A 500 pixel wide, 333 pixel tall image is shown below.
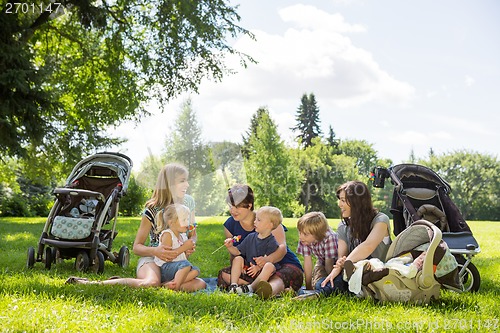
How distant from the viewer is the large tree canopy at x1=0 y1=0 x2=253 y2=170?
11.3m

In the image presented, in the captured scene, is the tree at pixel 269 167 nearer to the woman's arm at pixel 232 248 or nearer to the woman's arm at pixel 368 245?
the woman's arm at pixel 232 248

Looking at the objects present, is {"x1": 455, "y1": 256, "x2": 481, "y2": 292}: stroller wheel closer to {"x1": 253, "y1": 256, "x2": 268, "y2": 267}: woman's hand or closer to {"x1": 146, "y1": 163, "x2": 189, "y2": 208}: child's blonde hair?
{"x1": 253, "y1": 256, "x2": 268, "y2": 267}: woman's hand

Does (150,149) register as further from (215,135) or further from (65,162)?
(65,162)

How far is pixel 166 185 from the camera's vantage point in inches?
191

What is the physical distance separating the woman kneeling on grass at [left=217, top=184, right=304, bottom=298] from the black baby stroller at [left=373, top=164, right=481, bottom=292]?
52.5 inches

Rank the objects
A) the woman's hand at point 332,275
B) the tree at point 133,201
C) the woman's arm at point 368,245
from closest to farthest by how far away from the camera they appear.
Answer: the woman's hand at point 332,275
the woman's arm at point 368,245
the tree at point 133,201

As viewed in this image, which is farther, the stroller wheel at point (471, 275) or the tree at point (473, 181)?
the tree at point (473, 181)

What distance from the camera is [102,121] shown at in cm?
1620

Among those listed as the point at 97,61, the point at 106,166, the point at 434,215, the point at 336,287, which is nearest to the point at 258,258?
the point at 336,287

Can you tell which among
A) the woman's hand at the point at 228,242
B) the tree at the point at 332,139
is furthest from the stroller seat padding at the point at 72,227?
the tree at the point at 332,139

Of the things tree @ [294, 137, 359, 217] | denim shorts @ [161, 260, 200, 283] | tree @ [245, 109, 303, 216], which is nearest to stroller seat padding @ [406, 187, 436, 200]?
denim shorts @ [161, 260, 200, 283]

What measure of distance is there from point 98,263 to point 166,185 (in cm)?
142

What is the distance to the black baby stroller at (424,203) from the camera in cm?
500

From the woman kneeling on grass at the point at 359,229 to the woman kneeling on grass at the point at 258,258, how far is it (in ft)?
1.27
